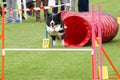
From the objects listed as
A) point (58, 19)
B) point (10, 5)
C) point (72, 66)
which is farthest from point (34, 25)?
point (72, 66)

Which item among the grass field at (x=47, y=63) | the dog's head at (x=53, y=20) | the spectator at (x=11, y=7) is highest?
the dog's head at (x=53, y=20)

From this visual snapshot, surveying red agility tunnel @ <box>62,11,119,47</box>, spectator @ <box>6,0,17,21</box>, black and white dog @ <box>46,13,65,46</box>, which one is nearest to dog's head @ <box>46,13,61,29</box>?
black and white dog @ <box>46,13,65,46</box>

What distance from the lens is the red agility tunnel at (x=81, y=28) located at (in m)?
10.3

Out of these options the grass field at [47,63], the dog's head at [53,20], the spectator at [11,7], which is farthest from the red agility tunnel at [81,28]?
the spectator at [11,7]

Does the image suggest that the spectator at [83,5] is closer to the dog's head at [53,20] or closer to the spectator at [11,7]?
the spectator at [11,7]

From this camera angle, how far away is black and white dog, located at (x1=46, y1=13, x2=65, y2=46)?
9719 mm

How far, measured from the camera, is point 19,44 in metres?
10.7

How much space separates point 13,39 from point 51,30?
205cm

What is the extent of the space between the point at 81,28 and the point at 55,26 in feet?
4.07

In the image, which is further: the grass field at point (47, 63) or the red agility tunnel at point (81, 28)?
the red agility tunnel at point (81, 28)

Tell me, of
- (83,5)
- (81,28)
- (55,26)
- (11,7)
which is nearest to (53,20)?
(55,26)

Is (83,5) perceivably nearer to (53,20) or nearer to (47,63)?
(53,20)

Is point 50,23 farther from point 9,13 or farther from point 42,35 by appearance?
point 9,13

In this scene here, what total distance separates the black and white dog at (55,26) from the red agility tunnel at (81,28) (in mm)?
513
